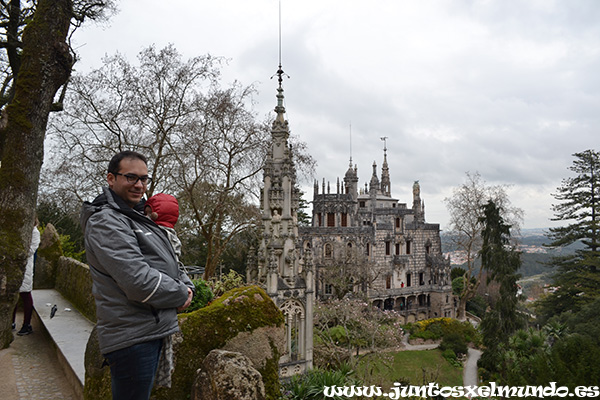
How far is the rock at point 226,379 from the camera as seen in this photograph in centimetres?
345

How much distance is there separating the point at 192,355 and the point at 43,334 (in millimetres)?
5703

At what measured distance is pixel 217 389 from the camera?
3465 mm

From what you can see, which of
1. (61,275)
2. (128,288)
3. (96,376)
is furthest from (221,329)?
(61,275)

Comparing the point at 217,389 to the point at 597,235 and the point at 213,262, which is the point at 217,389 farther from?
the point at 597,235

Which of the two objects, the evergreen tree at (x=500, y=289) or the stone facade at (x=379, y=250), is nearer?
the evergreen tree at (x=500, y=289)

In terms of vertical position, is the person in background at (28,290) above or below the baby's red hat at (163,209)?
below

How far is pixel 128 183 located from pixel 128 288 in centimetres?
80

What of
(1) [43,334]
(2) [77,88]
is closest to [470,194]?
(2) [77,88]

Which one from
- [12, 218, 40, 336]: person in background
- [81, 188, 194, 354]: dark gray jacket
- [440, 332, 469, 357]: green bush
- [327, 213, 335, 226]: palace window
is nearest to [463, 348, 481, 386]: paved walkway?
[440, 332, 469, 357]: green bush

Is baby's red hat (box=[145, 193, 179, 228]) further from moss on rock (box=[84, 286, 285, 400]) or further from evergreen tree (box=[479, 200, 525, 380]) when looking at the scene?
evergreen tree (box=[479, 200, 525, 380])

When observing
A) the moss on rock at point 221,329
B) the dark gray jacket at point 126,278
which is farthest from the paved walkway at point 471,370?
the dark gray jacket at point 126,278

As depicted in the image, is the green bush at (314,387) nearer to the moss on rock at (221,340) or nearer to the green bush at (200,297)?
the moss on rock at (221,340)

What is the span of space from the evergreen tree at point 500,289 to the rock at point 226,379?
19399mm

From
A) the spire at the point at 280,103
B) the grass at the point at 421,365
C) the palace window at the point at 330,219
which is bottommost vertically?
the grass at the point at 421,365
